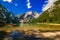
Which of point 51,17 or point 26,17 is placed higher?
point 26,17

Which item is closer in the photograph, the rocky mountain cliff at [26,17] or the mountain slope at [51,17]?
the rocky mountain cliff at [26,17]

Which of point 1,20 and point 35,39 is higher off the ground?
point 1,20

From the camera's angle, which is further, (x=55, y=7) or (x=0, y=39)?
(x=55, y=7)

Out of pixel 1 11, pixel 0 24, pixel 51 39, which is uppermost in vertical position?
pixel 1 11

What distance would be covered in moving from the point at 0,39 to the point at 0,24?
13282 millimetres

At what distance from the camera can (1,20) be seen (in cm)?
3184

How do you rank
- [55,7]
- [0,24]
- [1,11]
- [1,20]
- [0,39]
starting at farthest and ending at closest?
[55,7] < [1,11] < [1,20] < [0,24] < [0,39]

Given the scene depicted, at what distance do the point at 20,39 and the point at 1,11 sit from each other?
20.2m

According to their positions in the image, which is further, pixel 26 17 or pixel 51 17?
pixel 26 17

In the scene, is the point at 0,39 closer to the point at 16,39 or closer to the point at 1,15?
the point at 16,39

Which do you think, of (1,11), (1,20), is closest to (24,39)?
(1,20)

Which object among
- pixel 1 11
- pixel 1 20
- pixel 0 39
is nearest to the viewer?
pixel 0 39

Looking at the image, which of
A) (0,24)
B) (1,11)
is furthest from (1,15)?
(0,24)

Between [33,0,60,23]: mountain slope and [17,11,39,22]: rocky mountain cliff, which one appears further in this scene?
[33,0,60,23]: mountain slope
